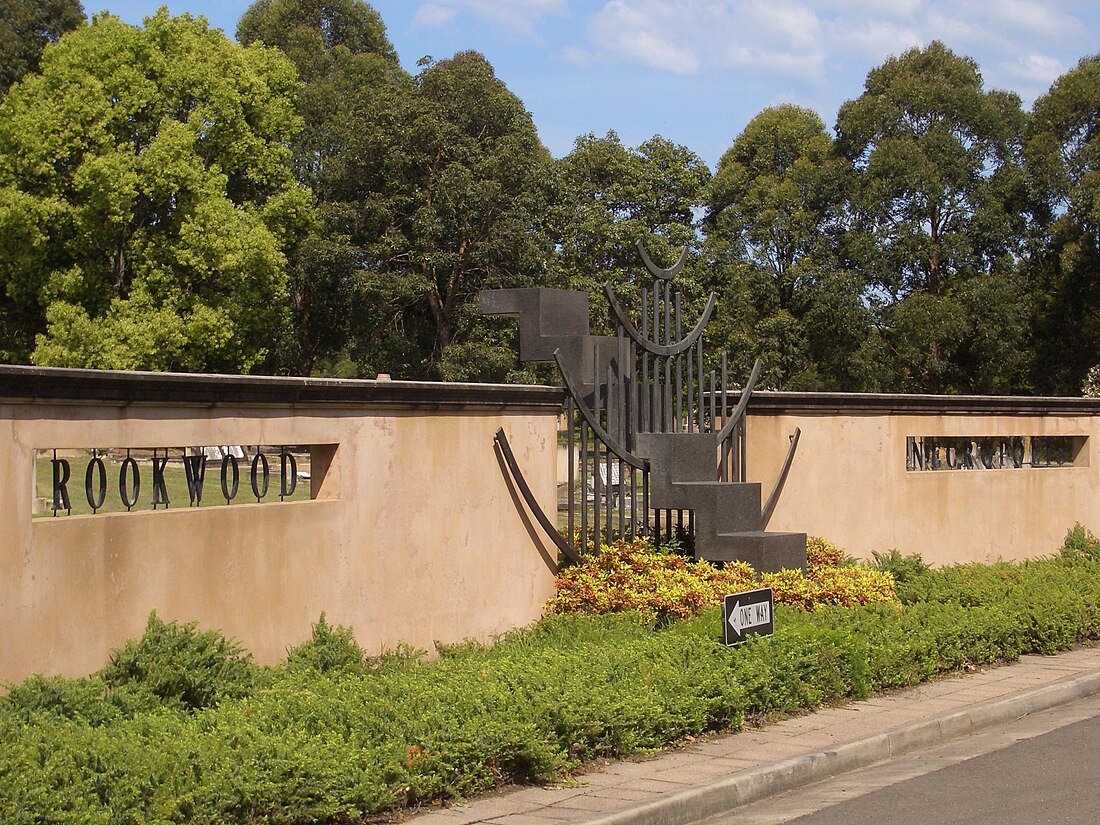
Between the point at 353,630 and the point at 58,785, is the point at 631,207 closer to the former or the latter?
the point at 353,630

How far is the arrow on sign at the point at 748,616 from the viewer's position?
28.9 feet

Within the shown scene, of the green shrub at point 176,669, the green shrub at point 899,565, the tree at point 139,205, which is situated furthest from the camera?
the tree at point 139,205

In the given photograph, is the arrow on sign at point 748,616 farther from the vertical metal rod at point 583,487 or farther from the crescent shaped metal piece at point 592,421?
the crescent shaped metal piece at point 592,421

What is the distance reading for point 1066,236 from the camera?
33062 mm

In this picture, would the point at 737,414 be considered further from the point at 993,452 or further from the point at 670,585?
the point at 993,452

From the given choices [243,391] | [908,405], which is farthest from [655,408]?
[243,391]

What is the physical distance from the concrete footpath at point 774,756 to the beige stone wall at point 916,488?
3.27 meters

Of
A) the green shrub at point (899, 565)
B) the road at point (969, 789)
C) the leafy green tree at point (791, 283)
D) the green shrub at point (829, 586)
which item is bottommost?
the road at point (969, 789)

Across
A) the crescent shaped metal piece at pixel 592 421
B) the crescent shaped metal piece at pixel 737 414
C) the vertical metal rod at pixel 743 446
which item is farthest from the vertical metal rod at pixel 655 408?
the vertical metal rod at pixel 743 446

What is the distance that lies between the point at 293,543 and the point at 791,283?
92.6 feet

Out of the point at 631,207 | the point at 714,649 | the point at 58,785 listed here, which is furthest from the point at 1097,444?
the point at 631,207

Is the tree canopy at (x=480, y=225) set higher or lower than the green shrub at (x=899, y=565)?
higher

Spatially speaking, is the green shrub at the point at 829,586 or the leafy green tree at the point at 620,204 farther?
the leafy green tree at the point at 620,204

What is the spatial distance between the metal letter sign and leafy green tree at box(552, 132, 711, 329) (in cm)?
2356
